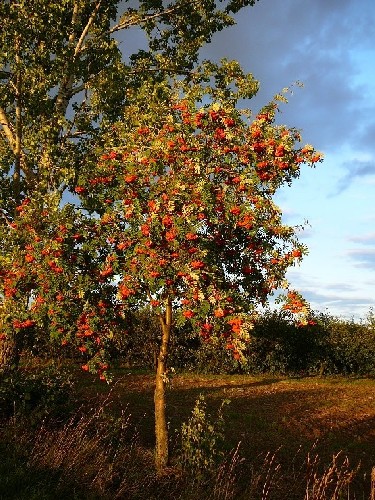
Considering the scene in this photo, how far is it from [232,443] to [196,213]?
23.1ft

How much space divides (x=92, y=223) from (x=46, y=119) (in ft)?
25.4

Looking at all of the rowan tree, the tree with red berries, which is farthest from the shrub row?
the tree with red berries

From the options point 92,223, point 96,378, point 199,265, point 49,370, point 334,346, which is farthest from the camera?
point 334,346

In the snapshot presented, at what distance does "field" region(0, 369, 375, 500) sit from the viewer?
7844mm

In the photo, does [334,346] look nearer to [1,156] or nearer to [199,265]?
[1,156]

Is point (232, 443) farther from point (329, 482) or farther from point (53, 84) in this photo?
point (53, 84)

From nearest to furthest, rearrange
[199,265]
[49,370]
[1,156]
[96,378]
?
[199,265], [49,370], [1,156], [96,378]

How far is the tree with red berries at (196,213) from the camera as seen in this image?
7.53m

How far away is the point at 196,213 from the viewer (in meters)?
7.62

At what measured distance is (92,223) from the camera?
8344mm

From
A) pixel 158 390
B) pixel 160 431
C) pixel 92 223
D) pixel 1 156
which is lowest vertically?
pixel 160 431

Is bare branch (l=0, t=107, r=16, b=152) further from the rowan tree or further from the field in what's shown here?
the field

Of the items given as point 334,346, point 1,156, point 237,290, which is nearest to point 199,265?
point 237,290

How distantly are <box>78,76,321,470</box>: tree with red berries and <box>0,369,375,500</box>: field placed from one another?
1028 millimetres
